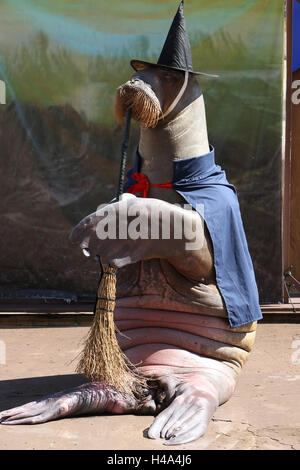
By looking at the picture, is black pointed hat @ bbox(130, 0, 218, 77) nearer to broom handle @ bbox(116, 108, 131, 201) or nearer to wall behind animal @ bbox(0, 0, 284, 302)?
broom handle @ bbox(116, 108, 131, 201)

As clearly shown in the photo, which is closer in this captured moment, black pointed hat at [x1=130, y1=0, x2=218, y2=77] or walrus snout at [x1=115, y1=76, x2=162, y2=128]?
walrus snout at [x1=115, y1=76, x2=162, y2=128]

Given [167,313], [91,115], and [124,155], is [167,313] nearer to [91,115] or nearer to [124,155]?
[124,155]

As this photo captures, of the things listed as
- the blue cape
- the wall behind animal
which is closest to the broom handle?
the blue cape

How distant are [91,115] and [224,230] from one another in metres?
3.59

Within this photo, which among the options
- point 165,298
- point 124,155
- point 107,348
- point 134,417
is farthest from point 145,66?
point 134,417

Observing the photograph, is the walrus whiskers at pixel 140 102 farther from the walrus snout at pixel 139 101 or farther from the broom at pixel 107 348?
the broom at pixel 107 348

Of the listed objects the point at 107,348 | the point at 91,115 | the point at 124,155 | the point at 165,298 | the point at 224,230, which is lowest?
the point at 107,348

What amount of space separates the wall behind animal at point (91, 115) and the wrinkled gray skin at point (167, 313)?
3016mm

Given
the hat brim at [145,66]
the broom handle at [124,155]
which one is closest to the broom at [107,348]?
the broom handle at [124,155]

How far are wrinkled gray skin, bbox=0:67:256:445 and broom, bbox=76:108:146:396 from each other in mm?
72

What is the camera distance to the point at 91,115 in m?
7.26

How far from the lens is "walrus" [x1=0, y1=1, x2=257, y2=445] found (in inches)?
143

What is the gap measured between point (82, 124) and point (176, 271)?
3596mm

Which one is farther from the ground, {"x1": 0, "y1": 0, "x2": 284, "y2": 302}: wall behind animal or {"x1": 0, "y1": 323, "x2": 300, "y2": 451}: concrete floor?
{"x1": 0, "y1": 0, "x2": 284, "y2": 302}: wall behind animal
